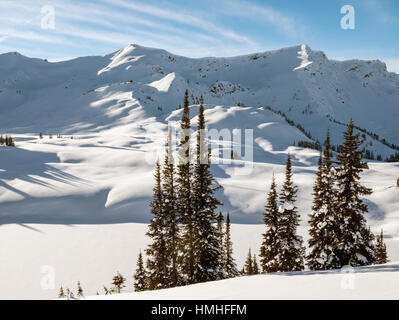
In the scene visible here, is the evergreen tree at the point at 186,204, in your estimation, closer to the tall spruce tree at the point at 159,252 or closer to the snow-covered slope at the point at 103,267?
the tall spruce tree at the point at 159,252

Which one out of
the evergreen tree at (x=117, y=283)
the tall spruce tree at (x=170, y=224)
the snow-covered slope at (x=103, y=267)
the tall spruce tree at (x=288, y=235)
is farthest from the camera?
the evergreen tree at (x=117, y=283)

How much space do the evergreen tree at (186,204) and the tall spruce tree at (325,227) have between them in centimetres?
753

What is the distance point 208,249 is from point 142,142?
61.3m

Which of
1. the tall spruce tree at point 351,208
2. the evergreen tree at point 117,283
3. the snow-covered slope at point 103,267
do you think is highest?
the tall spruce tree at point 351,208

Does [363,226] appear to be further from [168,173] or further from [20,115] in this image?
[20,115]

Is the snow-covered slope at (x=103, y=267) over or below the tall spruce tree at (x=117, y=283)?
over

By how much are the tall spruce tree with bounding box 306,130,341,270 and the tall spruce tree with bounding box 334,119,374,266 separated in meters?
0.52

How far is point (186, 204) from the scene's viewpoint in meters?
17.2

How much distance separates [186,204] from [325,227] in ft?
28.1

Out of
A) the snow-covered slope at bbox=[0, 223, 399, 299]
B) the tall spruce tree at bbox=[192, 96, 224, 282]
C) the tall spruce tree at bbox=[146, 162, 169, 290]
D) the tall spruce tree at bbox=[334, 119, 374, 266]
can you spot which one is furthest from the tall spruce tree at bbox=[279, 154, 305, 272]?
the snow-covered slope at bbox=[0, 223, 399, 299]

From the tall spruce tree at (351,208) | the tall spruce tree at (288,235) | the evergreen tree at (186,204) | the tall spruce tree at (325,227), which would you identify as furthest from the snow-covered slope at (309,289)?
the tall spruce tree at (288,235)

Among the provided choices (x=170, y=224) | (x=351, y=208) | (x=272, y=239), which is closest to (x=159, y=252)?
(x=170, y=224)

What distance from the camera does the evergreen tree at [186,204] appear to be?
16891 mm

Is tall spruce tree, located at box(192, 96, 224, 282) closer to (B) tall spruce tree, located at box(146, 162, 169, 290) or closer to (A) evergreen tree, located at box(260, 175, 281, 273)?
(B) tall spruce tree, located at box(146, 162, 169, 290)
